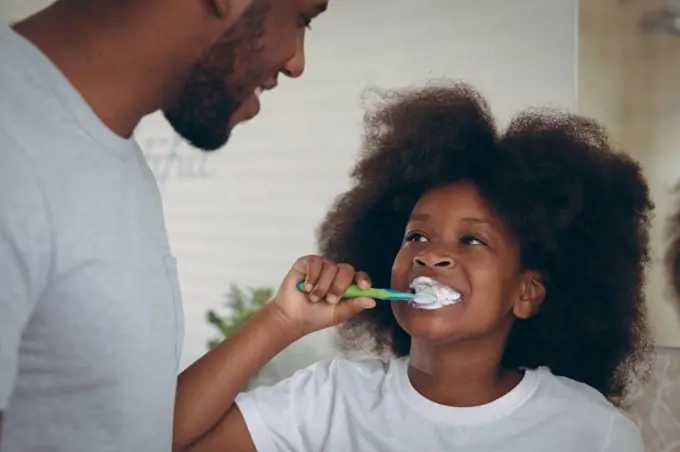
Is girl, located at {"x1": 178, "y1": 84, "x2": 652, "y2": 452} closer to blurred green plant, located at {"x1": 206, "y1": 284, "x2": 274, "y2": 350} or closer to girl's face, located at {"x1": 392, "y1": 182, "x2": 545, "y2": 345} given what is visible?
girl's face, located at {"x1": 392, "y1": 182, "x2": 545, "y2": 345}

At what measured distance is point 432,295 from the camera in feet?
2.75

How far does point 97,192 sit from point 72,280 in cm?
7

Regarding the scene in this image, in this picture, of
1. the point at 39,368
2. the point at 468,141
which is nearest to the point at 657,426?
the point at 468,141

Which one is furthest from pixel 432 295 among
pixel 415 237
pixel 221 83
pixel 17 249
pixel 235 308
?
pixel 235 308

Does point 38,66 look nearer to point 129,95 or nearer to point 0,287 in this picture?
point 129,95

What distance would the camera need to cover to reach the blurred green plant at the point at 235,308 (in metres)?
1.33

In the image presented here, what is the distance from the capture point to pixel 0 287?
0.47 m

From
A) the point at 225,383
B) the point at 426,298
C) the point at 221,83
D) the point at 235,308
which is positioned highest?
the point at 221,83

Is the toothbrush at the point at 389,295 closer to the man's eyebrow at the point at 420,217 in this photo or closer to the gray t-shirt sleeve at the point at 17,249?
the man's eyebrow at the point at 420,217

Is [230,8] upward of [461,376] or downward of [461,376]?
upward

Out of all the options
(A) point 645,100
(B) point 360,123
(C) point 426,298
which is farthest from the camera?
(B) point 360,123

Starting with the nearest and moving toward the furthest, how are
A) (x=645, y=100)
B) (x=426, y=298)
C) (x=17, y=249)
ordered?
(x=17, y=249), (x=426, y=298), (x=645, y=100)

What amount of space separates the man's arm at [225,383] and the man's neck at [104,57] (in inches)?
15.2

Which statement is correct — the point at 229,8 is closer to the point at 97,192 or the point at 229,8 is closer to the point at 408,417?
the point at 97,192
